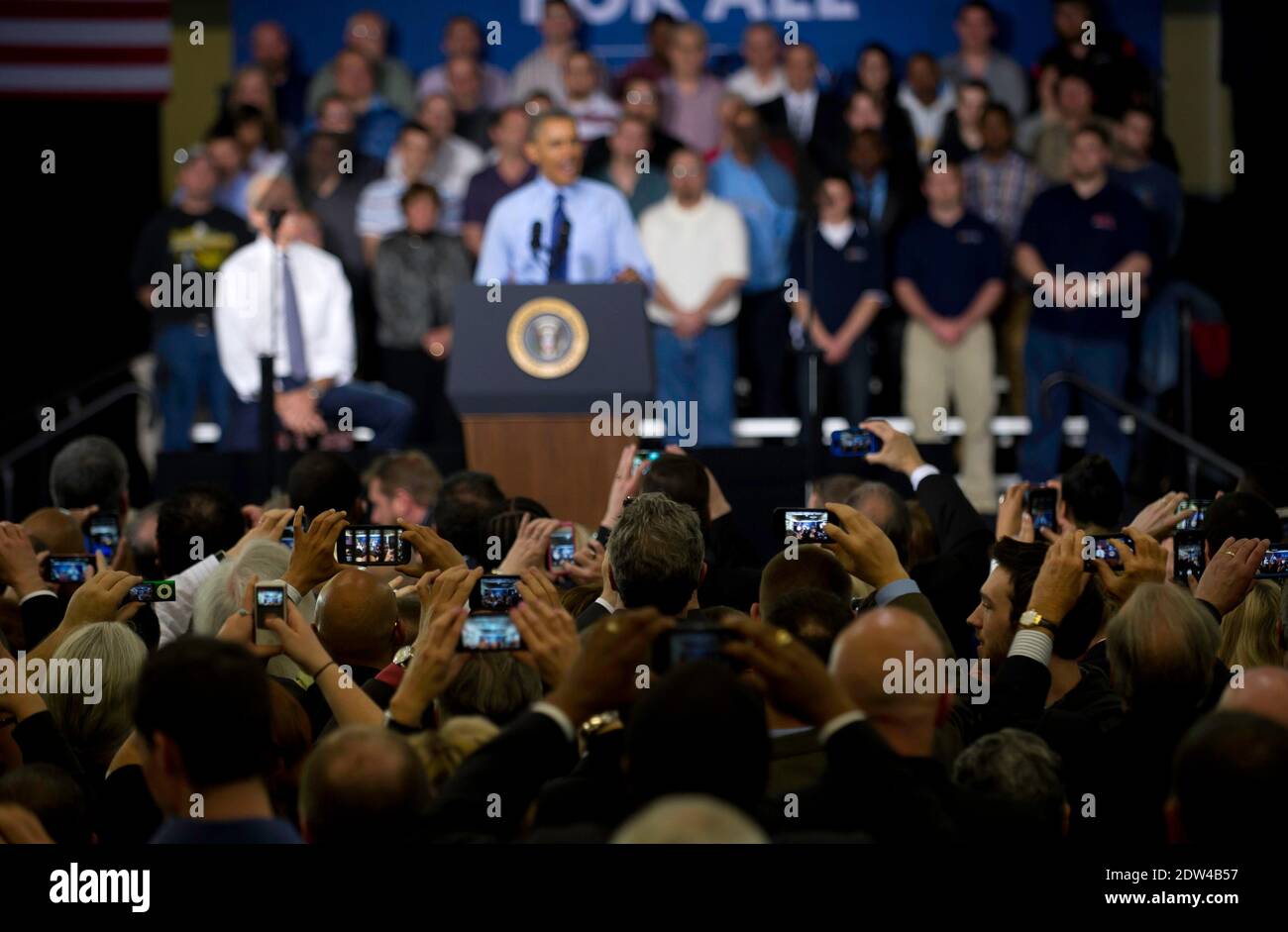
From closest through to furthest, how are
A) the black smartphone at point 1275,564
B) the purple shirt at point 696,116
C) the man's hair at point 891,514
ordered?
the black smartphone at point 1275,564 → the man's hair at point 891,514 → the purple shirt at point 696,116

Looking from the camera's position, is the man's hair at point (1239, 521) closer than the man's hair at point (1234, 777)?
No

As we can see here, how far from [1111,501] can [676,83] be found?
626cm

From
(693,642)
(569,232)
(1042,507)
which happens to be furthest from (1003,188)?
(693,642)

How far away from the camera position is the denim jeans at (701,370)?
9.59 meters

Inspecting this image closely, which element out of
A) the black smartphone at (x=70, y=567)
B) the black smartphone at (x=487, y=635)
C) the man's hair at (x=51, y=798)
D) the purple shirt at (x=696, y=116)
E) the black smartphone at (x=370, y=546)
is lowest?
the man's hair at (x=51, y=798)

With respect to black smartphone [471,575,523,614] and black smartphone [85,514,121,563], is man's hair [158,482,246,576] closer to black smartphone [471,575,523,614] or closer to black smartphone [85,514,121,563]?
black smartphone [85,514,121,563]

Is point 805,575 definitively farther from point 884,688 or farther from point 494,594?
point 884,688

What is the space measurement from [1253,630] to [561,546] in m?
1.71

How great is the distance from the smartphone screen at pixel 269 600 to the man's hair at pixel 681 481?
149 centimetres

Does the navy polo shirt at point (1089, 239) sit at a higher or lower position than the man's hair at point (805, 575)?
higher

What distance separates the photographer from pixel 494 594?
3.58 meters

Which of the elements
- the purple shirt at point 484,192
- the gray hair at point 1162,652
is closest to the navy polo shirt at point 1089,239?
the purple shirt at point 484,192

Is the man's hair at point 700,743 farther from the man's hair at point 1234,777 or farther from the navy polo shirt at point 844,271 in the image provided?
the navy polo shirt at point 844,271
